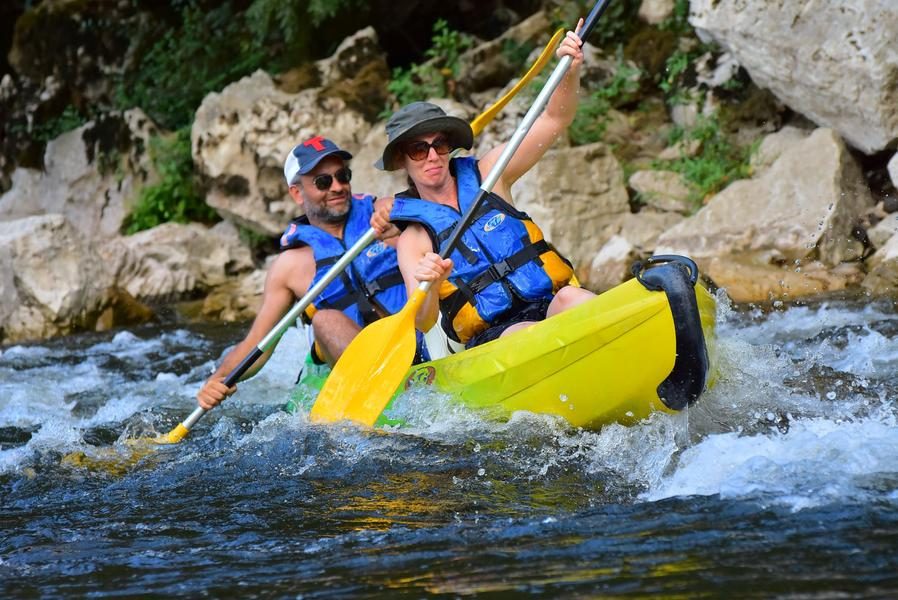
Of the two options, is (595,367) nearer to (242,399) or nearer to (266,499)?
(266,499)

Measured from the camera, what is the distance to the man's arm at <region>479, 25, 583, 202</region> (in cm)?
444

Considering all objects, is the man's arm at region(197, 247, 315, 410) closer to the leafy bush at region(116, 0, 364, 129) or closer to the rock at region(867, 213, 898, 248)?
the rock at region(867, 213, 898, 248)

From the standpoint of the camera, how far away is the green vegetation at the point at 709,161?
783cm

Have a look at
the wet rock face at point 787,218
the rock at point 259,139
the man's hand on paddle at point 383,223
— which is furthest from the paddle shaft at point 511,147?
the rock at point 259,139

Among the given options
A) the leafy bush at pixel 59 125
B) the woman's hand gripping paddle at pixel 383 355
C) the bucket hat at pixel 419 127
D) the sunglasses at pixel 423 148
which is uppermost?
the leafy bush at pixel 59 125

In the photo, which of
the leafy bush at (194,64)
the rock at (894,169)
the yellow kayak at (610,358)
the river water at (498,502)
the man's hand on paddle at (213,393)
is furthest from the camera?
the leafy bush at (194,64)

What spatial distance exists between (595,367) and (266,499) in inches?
41.7

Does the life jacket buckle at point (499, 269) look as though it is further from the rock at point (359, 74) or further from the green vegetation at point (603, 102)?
the rock at point (359, 74)

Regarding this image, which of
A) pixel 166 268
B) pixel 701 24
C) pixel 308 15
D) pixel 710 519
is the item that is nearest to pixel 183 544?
pixel 710 519

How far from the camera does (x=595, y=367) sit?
374 centimetres

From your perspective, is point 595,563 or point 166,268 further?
point 166,268

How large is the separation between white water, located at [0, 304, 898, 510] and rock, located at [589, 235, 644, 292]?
1329 mm

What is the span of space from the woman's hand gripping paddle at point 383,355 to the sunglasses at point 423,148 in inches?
7.4

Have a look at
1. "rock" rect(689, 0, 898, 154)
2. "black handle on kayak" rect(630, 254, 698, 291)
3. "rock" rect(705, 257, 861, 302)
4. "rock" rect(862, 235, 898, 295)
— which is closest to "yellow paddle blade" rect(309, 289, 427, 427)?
"black handle on kayak" rect(630, 254, 698, 291)
